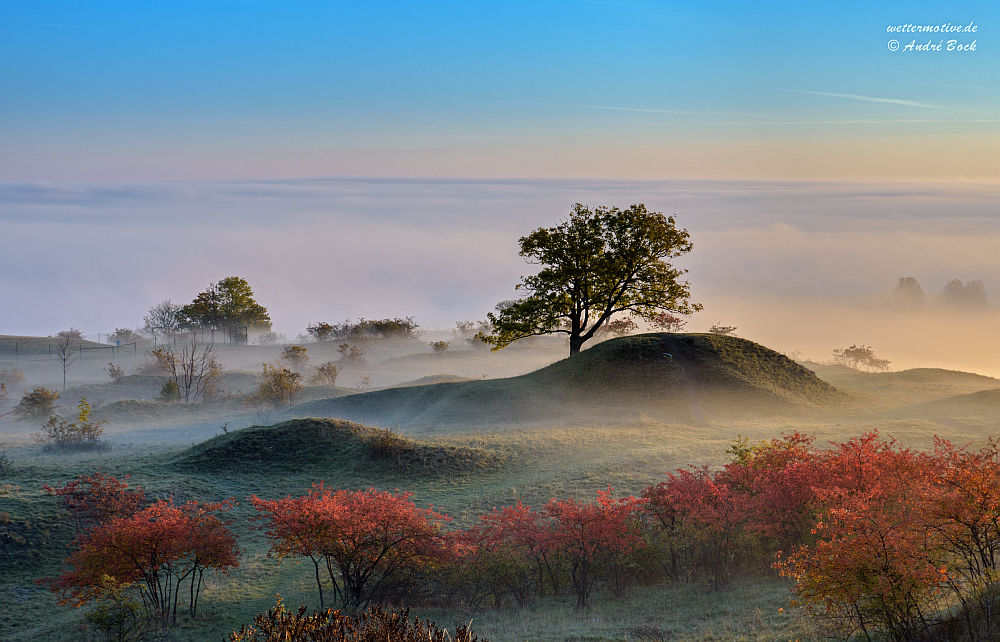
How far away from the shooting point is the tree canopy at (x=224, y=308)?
82500mm

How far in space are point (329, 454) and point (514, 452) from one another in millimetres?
6926

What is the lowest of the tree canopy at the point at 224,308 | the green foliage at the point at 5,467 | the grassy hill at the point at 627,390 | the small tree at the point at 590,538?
the small tree at the point at 590,538

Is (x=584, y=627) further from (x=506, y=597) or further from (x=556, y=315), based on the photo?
(x=556, y=315)

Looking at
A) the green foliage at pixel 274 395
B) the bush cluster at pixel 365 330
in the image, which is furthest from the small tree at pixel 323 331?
the green foliage at pixel 274 395

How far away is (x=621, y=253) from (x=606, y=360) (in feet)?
29.1

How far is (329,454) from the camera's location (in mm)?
23938

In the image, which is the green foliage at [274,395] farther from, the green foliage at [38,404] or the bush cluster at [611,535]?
the bush cluster at [611,535]

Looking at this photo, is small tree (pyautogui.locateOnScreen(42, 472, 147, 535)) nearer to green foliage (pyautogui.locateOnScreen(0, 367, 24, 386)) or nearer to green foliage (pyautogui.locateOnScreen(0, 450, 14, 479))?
green foliage (pyautogui.locateOnScreen(0, 450, 14, 479))

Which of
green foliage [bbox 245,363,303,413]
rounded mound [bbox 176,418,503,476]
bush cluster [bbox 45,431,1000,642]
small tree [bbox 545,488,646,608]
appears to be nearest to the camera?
bush cluster [bbox 45,431,1000,642]

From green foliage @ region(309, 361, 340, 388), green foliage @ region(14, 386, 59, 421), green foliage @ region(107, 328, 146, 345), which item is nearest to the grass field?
green foliage @ region(14, 386, 59, 421)

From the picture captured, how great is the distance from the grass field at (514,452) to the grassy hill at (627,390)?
0.14 m

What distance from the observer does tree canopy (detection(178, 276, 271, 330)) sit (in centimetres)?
8250

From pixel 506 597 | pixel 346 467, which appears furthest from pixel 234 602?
pixel 346 467

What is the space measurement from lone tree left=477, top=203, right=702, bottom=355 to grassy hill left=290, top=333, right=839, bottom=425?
3.89 metres
